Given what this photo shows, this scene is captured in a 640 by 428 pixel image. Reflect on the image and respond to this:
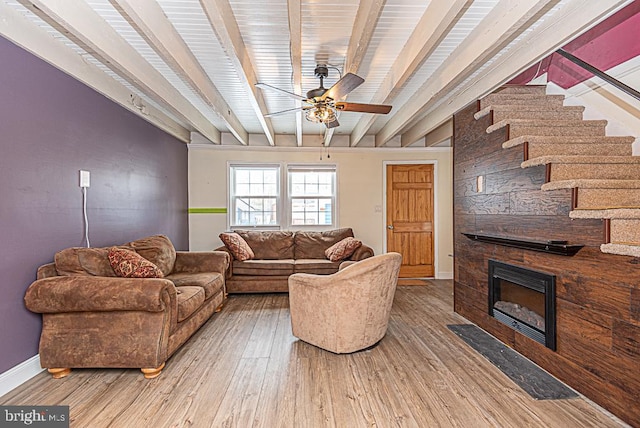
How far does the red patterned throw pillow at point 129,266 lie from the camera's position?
2777mm

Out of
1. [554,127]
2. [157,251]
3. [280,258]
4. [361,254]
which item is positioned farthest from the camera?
[280,258]

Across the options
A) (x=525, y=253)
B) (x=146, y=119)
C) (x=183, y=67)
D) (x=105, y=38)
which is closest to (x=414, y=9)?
(x=183, y=67)

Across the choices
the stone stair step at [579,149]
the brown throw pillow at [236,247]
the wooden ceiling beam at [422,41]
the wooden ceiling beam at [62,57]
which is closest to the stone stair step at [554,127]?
the stone stair step at [579,149]

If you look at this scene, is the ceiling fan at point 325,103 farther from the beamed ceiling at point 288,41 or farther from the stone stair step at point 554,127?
the stone stair step at point 554,127

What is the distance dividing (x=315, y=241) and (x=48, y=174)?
11.6ft

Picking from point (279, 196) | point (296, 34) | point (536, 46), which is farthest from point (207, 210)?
point (536, 46)

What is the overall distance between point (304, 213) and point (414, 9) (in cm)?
409

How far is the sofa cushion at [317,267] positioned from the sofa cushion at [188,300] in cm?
180

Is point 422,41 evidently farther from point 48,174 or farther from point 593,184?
point 48,174

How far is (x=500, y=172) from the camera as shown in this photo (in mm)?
3066

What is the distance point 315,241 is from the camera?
17.9 ft

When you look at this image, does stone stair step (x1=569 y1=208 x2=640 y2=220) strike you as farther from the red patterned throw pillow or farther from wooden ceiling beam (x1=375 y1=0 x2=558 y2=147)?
the red patterned throw pillow

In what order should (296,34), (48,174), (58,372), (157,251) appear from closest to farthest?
(296,34)
(58,372)
(48,174)
(157,251)

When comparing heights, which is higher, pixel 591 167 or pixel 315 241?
pixel 591 167
